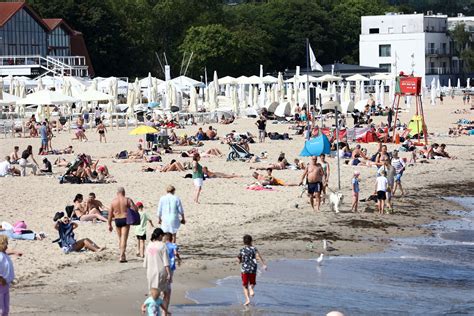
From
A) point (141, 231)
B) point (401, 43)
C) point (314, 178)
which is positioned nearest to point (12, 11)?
point (401, 43)

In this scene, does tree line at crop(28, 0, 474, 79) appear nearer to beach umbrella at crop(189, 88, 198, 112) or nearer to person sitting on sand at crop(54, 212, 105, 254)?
beach umbrella at crop(189, 88, 198, 112)

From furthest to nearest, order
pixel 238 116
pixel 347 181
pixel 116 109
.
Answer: pixel 238 116, pixel 116 109, pixel 347 181

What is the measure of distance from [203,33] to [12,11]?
54.1 ft

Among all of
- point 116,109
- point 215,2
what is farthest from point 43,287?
point 215,2

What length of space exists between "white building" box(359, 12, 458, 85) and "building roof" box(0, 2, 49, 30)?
127 feet

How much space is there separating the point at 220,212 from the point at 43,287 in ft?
→ 26.5

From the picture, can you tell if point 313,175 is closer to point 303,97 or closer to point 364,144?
point 364,144

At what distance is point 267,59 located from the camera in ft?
337

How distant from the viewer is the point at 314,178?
77.7 feet

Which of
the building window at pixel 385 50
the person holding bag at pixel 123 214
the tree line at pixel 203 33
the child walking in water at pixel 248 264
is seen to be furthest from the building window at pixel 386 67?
the child walking in water at pixel 248 264

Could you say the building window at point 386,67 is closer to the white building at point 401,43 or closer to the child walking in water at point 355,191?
the white building at point 401,43

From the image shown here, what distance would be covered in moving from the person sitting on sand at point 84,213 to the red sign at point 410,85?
68.2 feet

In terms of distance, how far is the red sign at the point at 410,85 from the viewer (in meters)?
40.3

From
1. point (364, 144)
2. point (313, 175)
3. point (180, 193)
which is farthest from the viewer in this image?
point (364, 144)
